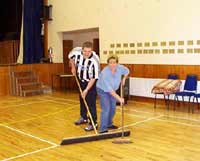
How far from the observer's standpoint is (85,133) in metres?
5.19

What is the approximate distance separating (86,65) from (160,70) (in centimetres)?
346

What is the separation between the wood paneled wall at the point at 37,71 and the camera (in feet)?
34.2

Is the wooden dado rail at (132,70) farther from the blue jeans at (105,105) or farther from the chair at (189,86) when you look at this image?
the blue jeans at (105,105)

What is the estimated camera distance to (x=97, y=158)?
4.00 m

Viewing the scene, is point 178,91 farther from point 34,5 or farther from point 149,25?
point 34,5

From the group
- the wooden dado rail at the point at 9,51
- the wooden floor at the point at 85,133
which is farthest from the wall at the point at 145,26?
the wooden dado rail at the point at 9,51

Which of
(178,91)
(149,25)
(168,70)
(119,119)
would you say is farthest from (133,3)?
(119,119)

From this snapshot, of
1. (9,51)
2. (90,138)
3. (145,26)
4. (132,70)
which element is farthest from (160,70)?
(9,51)

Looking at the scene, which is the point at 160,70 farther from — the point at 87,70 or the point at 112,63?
the point at 112,63

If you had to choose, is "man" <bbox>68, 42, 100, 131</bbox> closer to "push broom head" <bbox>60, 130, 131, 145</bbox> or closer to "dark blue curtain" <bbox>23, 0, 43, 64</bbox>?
"push broom head" <bbox>60, 130, 131, 145</bbox>

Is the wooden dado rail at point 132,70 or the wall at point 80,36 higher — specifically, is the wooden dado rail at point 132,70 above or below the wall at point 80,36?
below

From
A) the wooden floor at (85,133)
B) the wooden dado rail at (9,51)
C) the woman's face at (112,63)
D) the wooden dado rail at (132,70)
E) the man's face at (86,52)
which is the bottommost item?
the wooden floor at (85,133)

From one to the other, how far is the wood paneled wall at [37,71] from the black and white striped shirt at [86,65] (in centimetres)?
575

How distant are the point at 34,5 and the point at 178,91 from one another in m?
6.99
